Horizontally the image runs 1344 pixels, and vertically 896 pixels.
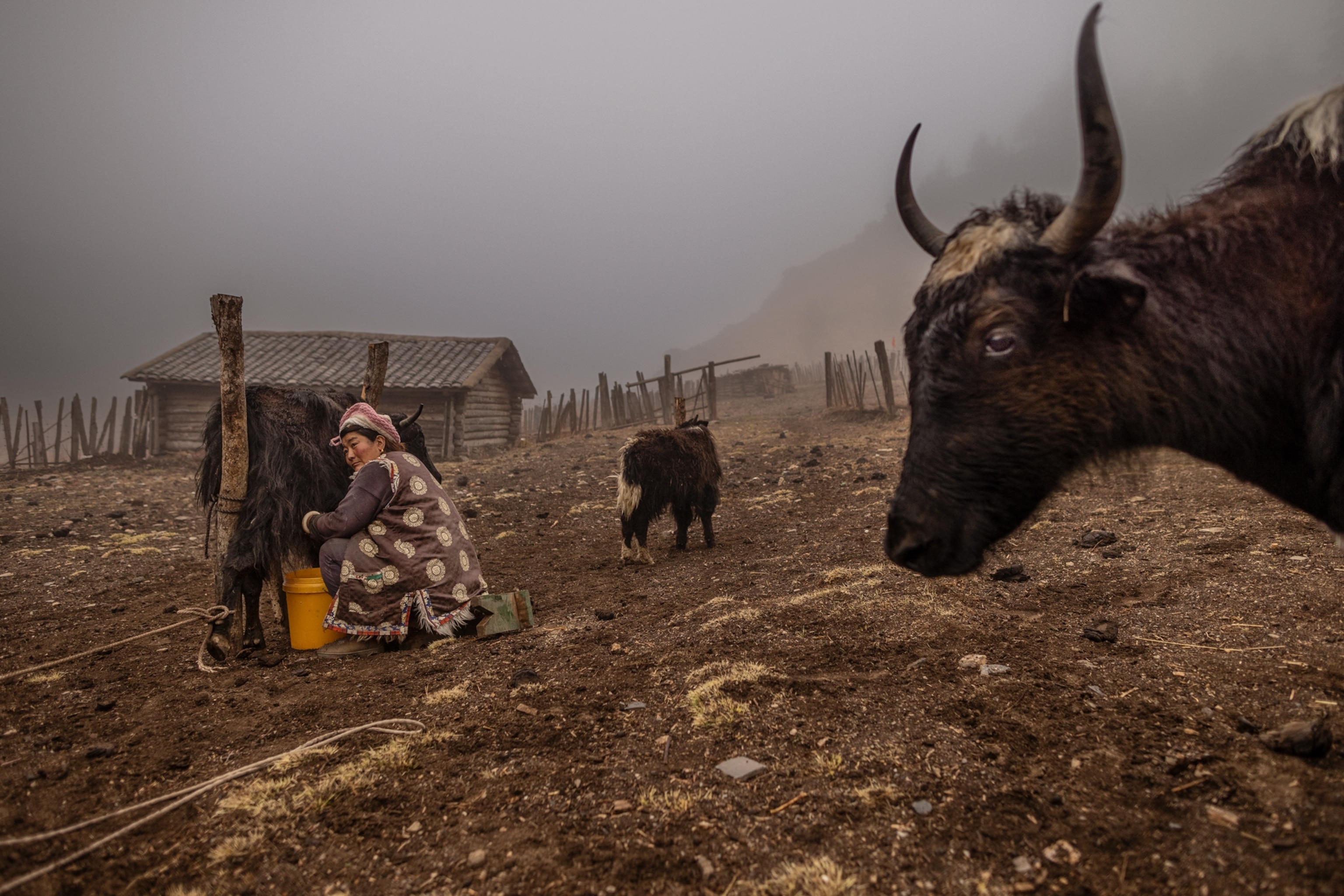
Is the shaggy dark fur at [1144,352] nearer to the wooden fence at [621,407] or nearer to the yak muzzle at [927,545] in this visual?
the yak muzzle at [927,545]

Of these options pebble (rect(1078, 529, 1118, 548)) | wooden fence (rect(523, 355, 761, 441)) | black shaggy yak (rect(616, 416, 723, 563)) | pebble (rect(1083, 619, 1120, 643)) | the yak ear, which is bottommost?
pebble (rect(1083, 619, 1120, 643))

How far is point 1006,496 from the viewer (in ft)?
6.06

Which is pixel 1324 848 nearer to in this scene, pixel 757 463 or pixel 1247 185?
pixel 1247 185

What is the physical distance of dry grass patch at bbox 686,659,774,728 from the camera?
2631 millimetres

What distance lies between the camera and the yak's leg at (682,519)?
722cm

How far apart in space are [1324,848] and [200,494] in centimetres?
584

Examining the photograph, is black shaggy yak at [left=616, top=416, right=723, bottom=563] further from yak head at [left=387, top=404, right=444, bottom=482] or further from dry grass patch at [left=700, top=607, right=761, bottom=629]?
dry grass patch at [left=700, top=607, right=761, bottom=629]

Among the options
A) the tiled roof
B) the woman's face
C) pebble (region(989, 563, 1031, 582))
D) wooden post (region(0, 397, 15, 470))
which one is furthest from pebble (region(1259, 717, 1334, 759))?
wooden post (region(0, 397, 15, 470))

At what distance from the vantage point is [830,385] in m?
25.5

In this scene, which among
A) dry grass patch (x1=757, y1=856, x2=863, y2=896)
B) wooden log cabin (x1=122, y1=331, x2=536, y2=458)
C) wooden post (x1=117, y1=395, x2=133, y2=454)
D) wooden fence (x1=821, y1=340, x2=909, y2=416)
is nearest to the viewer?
dry grass patch (x1=757, y1=856, x2=863, y2=896)

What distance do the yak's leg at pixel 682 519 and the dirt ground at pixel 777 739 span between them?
6.69 ft

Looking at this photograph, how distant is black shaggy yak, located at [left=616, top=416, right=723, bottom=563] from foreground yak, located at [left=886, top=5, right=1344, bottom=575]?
5.00m

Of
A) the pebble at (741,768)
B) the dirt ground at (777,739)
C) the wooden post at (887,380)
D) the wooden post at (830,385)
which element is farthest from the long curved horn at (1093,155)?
the wooden post at (830,385)

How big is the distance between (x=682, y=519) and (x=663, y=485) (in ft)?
1.79
